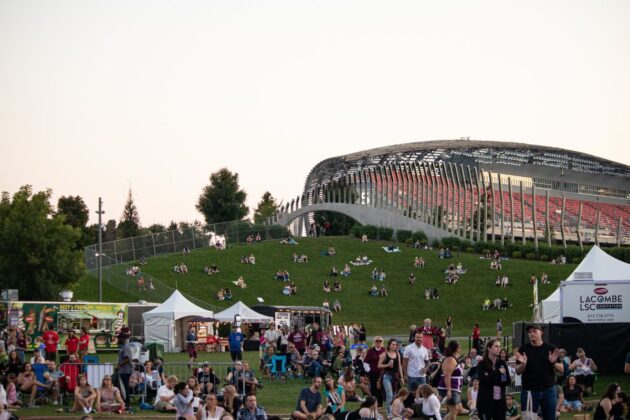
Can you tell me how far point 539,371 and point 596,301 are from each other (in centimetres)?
1387

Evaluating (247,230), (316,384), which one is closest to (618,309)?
(316,384)

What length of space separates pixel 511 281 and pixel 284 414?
49.6m

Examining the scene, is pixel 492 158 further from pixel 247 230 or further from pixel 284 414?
pixel 284 414

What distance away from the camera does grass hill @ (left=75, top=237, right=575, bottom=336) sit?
61500 millimetres

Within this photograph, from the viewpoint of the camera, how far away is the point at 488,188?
9769cm

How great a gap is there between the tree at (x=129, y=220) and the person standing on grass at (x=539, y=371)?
385 feet

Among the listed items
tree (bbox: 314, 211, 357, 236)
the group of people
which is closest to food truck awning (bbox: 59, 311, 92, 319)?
the group of people

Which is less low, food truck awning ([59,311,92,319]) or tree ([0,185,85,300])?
tree ([0,185,85,300])

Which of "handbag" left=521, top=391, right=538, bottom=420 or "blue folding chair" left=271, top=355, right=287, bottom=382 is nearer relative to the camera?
"handbag" left=521, top=391, right=538, bottom=420

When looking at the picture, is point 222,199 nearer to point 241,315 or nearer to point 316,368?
point 241,315

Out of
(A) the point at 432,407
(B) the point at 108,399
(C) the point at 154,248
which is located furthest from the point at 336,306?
(A) the point at 432,407

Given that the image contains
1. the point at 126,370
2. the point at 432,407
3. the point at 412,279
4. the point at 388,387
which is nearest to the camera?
the point at 432,407

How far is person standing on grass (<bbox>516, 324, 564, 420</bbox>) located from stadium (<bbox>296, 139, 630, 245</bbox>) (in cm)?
7006

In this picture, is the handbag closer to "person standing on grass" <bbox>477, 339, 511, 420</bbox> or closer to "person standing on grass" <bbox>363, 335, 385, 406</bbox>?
"person standing on grass" <bbox>477, 339, 511, 420</bbox>
